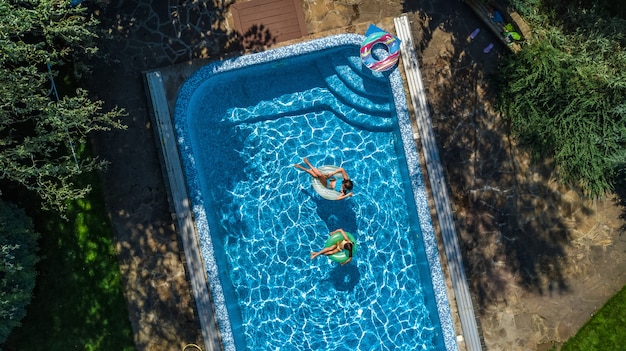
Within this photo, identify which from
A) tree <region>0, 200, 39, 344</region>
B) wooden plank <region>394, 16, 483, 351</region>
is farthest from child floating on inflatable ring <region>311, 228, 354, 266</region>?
tree <region>0, 200, 39, 344</region>

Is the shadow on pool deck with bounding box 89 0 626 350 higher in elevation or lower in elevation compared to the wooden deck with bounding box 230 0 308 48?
lower

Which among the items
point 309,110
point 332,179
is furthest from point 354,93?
point 332,179

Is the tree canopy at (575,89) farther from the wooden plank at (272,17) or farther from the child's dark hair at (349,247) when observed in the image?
the wooden plank at (272,17)

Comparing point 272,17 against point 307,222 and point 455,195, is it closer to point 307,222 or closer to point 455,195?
point 307,222

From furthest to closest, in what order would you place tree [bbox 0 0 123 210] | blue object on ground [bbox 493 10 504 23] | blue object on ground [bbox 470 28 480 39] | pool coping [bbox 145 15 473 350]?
blue object on ground [bbox 470 28 480 39]
pool coping [bbox 145 15 473 350]
blue object on ground [bbox 493 10 504 23]
tree [bbox 0 0 123 210]

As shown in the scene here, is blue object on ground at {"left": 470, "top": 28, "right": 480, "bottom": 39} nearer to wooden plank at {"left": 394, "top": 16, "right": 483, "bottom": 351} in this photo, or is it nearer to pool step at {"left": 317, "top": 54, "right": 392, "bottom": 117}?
wooden plank at {"left": 394, "top": 16, "right": 483, "bottom": 351}

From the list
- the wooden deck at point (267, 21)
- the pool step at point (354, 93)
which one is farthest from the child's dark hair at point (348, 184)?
the wooden deck at point (267, 21)

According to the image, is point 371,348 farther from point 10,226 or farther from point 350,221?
point 10,226
